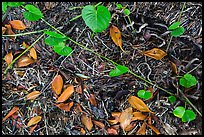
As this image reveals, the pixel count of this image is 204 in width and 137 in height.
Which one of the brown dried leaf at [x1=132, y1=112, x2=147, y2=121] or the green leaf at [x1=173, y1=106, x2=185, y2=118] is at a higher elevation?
the green leaf at [x1=173, y1=106, x2=185, y2=118]

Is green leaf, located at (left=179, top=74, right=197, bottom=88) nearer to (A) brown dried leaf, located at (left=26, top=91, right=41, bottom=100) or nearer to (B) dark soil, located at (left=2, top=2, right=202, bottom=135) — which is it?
(B) dark soil, located at (left=2, top=2, right=202, bottom=135)

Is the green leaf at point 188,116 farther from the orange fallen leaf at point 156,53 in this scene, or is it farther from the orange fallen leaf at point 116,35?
the orange fallen leaf at point 116,35

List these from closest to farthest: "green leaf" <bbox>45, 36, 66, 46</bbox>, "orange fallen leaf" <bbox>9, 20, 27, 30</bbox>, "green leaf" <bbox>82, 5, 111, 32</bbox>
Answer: "green leaf" <bbox>82, 5, 111, 32</bbox> < "green leaf" <bbox>45, 36, 66, 46</bbox> < "orange fallen leaf" <bbox>9, 20, 27, 30</bbox>

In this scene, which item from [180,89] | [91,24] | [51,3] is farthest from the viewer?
[51,3]

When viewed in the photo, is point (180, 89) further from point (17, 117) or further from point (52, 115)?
point (17, 117)

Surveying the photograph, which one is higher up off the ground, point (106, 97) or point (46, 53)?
point (46, 53)

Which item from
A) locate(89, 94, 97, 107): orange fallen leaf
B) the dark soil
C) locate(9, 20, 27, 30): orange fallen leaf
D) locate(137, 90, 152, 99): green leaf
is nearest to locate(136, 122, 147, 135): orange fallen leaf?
the dark soil

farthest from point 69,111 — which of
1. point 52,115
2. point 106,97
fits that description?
point 106,97
